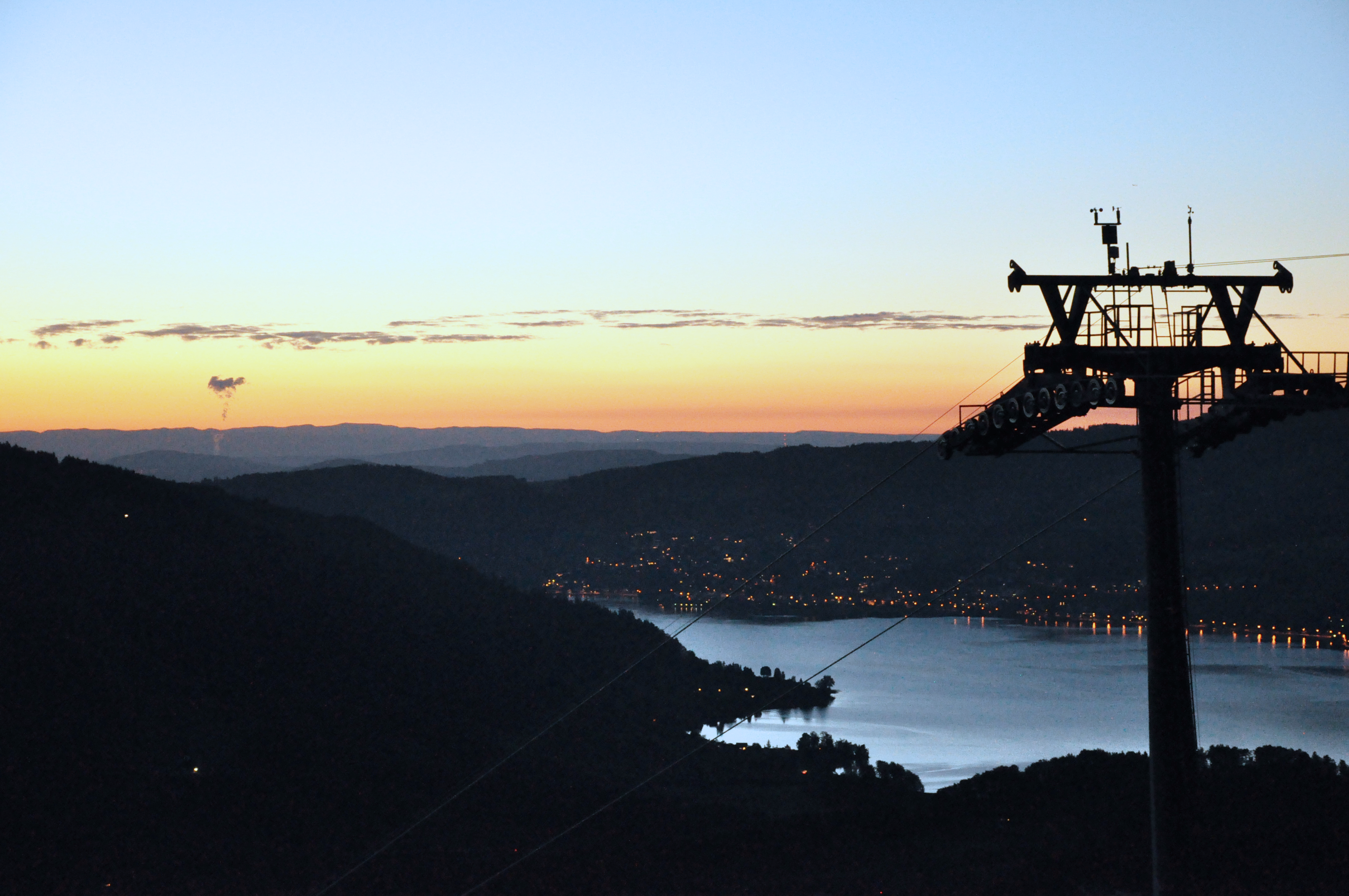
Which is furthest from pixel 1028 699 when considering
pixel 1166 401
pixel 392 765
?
pixel 1166 401

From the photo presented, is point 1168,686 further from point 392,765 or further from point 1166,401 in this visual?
point 392,765

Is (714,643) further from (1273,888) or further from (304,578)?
(1273,888)

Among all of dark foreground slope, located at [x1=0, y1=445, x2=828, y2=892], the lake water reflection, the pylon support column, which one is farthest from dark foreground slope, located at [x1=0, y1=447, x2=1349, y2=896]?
the lake water reflection

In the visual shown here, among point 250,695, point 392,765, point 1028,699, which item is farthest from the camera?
point 1028,699

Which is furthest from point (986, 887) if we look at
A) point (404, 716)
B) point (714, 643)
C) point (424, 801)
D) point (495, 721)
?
point (714, 643)

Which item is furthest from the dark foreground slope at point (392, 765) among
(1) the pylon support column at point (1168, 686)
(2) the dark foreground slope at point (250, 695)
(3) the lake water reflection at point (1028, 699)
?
(3) the lake water reflection at point (1028, 699)

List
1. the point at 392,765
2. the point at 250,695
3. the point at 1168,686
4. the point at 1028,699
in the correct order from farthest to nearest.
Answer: the point at 1028,699
the point at 250,695
the point at 392,765
the point at 1168,686

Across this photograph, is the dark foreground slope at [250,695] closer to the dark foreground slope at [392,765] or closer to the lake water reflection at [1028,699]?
the dark foreground slope at [392,765]
